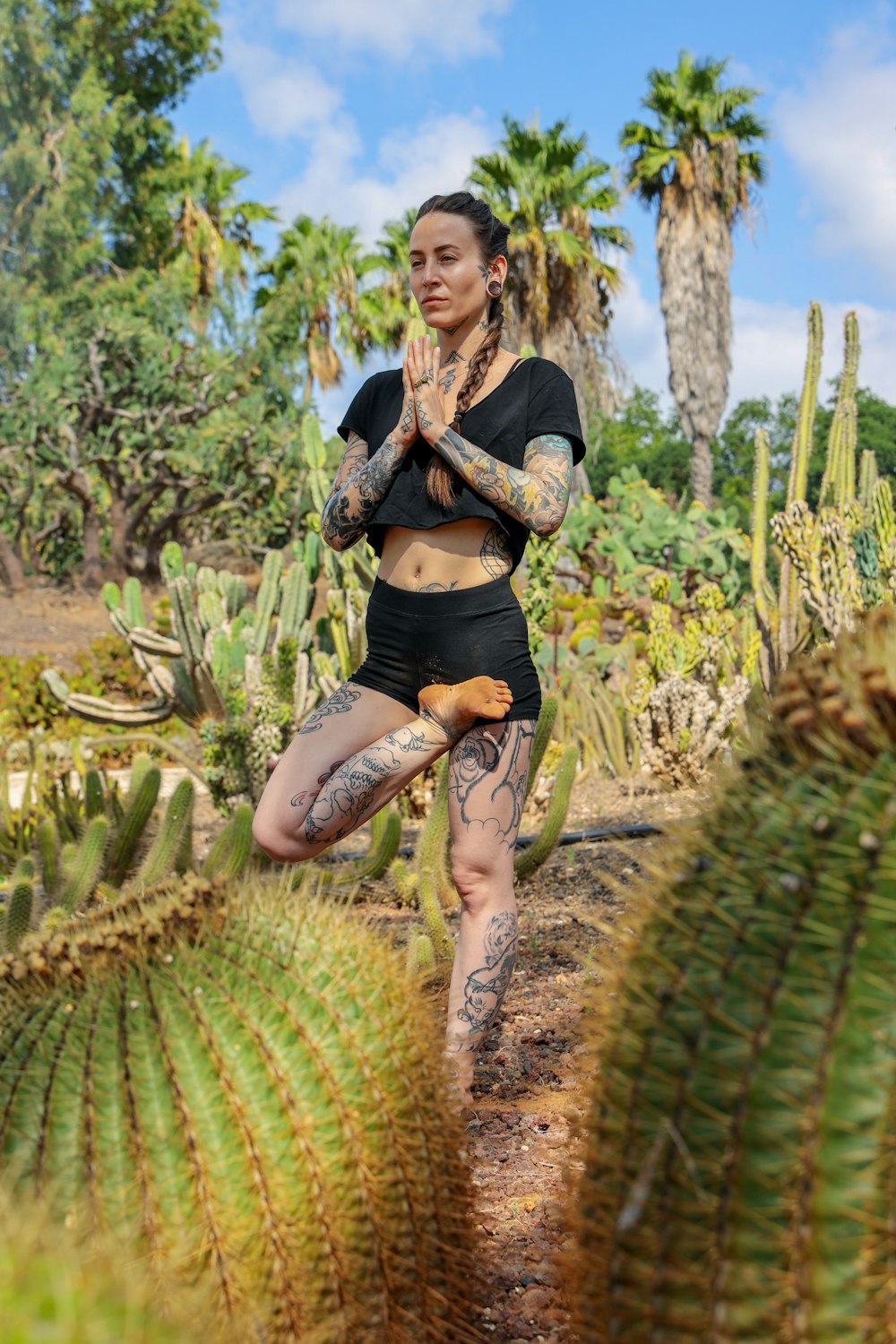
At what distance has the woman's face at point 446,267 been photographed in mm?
2994

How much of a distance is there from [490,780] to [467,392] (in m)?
0.99

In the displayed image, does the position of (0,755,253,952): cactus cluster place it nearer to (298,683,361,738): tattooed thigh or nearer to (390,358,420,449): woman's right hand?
(298,683,361,738): tattooed thigh

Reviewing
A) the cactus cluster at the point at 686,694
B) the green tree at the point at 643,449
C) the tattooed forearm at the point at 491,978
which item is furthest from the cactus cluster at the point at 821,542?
the green tree at the point at 643,449

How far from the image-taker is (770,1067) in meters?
1.14

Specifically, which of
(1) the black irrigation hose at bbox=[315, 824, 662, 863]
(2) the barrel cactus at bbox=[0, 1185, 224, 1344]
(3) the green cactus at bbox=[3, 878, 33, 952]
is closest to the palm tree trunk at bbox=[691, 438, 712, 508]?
(1) the black irrigation hose at bbox=[315, 824, 662, 863]

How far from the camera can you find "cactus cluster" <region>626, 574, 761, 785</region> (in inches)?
324

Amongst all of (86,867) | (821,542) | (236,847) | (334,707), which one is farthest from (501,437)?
(821,542)

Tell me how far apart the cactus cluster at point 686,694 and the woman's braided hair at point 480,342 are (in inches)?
208

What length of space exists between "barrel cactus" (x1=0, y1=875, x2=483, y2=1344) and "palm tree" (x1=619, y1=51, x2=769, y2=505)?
2559 centimetres

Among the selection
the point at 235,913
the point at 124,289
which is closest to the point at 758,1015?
the point at 235,913

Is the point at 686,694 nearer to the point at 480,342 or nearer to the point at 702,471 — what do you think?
the point at 480,342

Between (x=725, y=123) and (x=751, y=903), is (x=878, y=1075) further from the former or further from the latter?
(x=725, y=123)

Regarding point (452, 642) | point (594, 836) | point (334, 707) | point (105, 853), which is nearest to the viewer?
point (452, 642)

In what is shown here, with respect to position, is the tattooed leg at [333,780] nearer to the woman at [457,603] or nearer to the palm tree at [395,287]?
the woman at [457,603]
